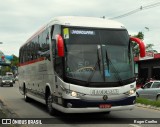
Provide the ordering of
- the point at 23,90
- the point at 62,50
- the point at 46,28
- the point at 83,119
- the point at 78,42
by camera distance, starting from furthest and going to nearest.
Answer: the point at 23,90 → the point at 46,28 → the point at 83,119 → the point at 78,42 → the point at 62,50

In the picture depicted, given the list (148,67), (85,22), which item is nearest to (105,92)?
(85,22)

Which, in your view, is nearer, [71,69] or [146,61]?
[71,69]

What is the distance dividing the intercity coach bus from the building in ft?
82.8

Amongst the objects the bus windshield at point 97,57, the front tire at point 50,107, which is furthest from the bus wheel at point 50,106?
the bus windshield at point 97,57

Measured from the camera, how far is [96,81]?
11.3m

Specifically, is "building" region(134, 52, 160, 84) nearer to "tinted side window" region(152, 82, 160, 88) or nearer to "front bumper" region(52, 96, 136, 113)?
"tinted side window" region(152, 82, 160, 88)

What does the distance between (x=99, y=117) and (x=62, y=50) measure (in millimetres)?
3474

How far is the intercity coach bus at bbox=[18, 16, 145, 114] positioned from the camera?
1123 centimetres

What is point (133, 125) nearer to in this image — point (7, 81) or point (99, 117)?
Result: point (99, 117)

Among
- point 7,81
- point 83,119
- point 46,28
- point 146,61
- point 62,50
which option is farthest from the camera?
point 7,81

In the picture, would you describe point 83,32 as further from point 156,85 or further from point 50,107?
point 156,85

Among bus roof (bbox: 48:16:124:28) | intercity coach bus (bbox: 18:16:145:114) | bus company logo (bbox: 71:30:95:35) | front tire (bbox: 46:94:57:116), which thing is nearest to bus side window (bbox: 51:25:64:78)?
intercity coach bus (bbox: 18:16:145:114)

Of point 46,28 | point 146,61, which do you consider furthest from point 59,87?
point 146,61

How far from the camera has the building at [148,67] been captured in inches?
1489
